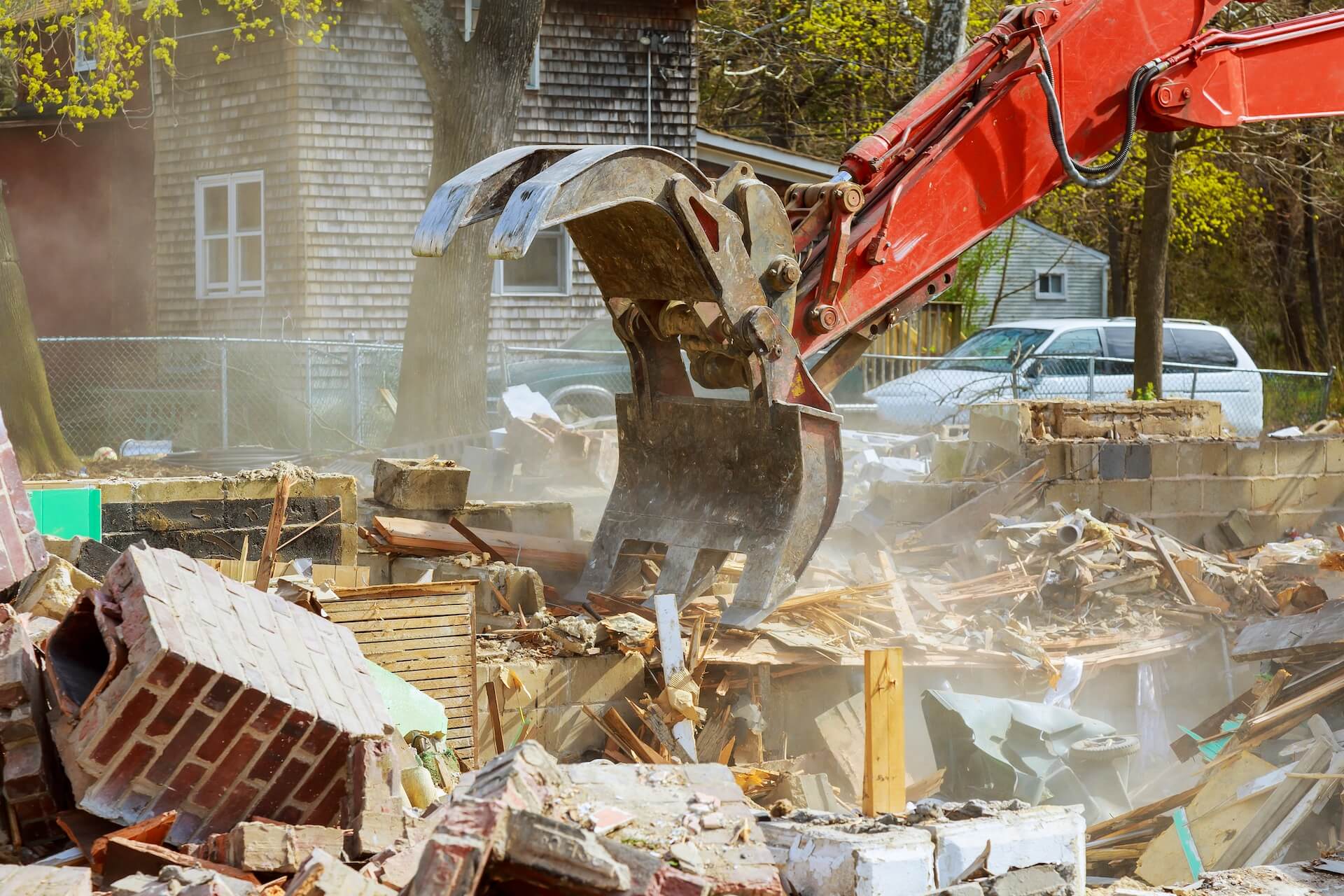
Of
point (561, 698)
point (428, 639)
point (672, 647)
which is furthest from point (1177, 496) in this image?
point (428, 639)

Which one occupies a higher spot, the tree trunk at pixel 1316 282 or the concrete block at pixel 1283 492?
the tree trunk at pixel 1316 282

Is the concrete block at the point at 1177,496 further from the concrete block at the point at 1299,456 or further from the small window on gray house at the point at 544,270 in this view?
the small window on gray house at the point at 544,270

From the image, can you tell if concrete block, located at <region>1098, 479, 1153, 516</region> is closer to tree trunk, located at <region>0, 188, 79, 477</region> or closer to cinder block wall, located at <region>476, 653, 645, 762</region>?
cinder block wall, located at <region>476, 653, 645, 762</region>

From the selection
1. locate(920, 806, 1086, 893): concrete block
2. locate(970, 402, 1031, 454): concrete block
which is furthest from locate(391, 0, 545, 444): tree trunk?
locate(920, 806, 1086, 893): concrete block

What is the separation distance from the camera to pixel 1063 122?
7.07 metres

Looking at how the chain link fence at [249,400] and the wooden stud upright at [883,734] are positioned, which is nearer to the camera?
the wooden stud upright at [883,734]

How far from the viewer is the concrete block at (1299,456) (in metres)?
9.93

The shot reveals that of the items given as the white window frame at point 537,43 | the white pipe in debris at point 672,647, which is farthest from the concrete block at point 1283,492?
the white window frame at point 537,43

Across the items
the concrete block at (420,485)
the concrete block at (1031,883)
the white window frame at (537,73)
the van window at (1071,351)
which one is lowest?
the concrete block at (1031,883)

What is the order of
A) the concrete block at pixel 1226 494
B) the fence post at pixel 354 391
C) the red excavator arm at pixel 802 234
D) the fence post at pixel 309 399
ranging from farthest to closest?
the fence post at pixel 309 399, the fence post at pixel 354 391, the concrete block at pixel 1226 494, the red excavator arm at pixel 802 234

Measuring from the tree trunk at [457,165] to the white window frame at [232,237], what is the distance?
636 centimetres

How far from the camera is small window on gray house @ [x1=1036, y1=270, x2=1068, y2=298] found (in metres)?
33.3

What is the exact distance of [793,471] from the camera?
6281 millimetres

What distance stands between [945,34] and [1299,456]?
513 cm
